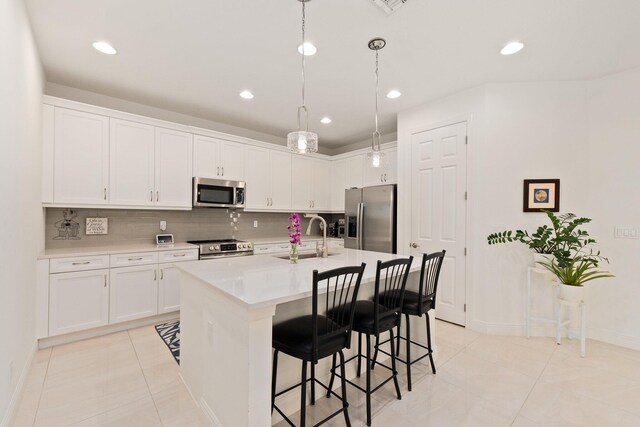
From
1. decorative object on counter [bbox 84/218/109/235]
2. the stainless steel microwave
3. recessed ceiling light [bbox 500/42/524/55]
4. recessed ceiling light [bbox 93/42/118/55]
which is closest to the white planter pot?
recessed ceiling light [bbox 500/42/524/55]

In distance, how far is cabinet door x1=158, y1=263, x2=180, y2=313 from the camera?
3.43m

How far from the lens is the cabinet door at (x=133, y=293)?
313 centimetres

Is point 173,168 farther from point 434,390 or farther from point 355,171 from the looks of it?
point 434,390

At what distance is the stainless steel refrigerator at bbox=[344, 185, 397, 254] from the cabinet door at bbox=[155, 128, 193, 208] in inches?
98.4

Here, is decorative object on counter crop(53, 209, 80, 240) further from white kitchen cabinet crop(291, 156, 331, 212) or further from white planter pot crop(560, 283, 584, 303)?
white planter pot crop(560, 283, 584, 303)

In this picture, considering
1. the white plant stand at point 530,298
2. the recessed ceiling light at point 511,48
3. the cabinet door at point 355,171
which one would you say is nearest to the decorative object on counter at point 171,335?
the cabinet door at point 355,171

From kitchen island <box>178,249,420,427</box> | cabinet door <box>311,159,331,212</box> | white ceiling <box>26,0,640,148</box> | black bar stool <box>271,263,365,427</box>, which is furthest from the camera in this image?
A: cabinet door <box>311,159,331,212</box>

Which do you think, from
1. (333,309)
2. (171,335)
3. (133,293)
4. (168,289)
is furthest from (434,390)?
(133,293)

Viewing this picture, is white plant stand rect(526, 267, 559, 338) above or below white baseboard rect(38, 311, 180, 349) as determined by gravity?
above

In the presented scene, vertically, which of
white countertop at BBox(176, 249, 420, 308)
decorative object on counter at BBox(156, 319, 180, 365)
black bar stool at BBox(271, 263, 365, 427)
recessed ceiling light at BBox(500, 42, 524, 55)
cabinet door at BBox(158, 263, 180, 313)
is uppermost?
recessed ceiling light at BBox(500, 42, 524, 55)

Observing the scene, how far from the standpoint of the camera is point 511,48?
99.6 inches

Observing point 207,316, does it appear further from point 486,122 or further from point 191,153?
point 486,122

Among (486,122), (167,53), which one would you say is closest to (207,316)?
(167,53)

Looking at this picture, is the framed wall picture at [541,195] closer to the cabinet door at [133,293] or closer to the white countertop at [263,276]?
the white countertop at [263,276]
